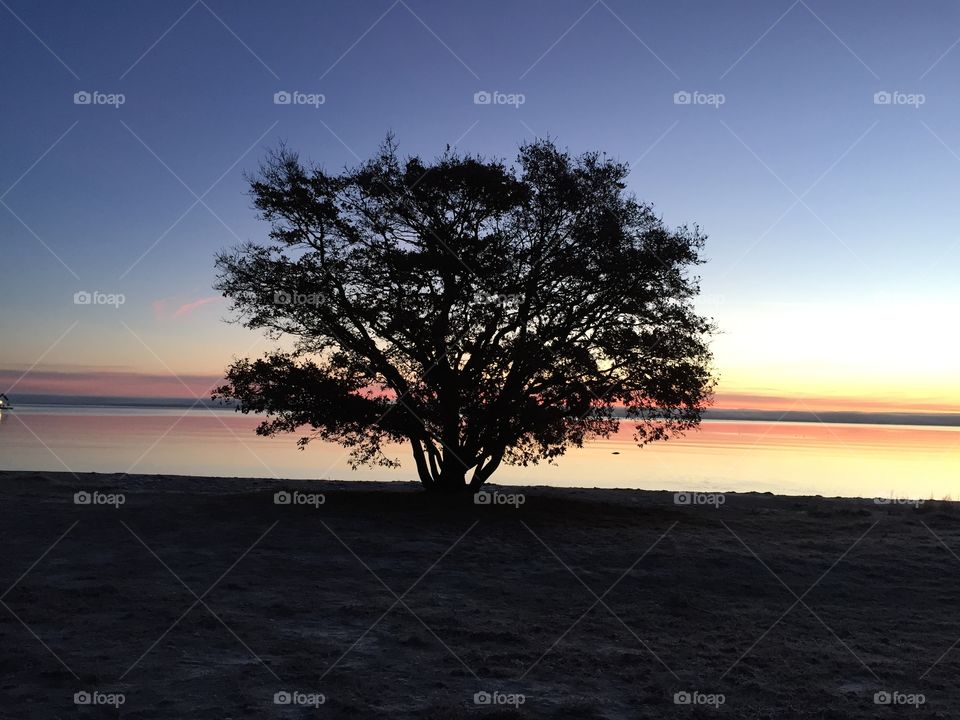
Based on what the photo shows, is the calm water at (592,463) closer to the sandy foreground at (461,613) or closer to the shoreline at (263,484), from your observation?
the shoreline at (263,484)

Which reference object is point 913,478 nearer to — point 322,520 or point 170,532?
point 322,520

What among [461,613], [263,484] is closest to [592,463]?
[263,484]

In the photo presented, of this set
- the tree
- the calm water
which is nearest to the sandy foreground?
the tree

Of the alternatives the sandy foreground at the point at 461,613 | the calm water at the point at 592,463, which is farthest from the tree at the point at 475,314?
the calm water at the point at 592,463

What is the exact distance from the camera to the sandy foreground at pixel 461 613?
8.78m

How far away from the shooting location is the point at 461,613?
12.1 meters

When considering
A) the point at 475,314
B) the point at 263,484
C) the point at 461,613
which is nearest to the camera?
the point at 461,613

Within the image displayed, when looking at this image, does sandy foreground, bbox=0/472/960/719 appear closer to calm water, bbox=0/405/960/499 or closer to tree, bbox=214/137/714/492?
tree, bbox=214/137/714/492

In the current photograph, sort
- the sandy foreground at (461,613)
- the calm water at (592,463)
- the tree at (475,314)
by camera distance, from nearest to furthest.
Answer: the sandy foreground at (461,613) < the tree at (475,314) < the calm water at (592,463)

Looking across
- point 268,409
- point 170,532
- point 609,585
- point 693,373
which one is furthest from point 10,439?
point 609,585

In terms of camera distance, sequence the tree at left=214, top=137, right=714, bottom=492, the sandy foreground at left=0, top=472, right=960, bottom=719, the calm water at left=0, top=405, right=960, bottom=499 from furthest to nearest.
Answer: the calm water at left=0, top=405, right=960, bottom=499 < the tree at left=214, top=137, right=714, bottom=492 < the sandy foreground at left=0, top=472, right=960, bottom=719

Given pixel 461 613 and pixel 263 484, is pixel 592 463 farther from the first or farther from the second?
pixel 461 613

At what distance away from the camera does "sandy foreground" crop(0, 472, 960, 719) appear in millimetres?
8781

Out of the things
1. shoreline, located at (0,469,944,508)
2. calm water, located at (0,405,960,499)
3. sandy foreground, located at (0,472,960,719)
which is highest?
calm water, located at (0,405,960,499)
